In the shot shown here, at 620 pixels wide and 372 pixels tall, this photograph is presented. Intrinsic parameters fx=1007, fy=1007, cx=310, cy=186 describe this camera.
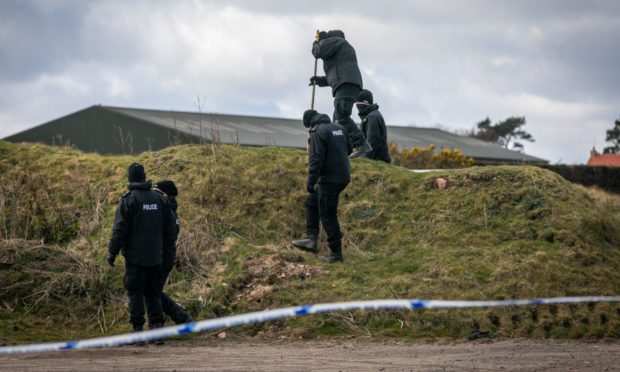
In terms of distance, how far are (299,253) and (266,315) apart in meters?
2.87

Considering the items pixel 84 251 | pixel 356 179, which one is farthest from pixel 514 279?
pixel 84 251

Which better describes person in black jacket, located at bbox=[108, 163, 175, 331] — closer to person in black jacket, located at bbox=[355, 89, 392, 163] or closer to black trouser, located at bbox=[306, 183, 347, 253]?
black trouser, located at bbox=[306, 183, 347, 253]

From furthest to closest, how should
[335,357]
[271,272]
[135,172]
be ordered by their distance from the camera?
[271,272], [135,172], [335,357]

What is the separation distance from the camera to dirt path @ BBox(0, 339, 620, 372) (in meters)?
9.83

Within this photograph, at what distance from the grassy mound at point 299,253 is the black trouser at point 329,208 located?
1.43 feet

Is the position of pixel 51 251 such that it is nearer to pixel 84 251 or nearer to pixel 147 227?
pixel 84 251

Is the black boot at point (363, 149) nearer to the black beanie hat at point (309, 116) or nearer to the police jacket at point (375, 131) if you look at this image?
the police jacket at point (375, 131)

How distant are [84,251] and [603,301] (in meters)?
7.63

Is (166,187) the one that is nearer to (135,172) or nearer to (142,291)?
(135,172)

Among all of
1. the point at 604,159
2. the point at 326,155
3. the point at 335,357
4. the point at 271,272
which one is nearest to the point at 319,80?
the point at 326,155

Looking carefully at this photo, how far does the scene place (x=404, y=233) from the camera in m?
16.0

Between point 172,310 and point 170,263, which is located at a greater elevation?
point 170,263

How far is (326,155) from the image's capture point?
14180 millimetres

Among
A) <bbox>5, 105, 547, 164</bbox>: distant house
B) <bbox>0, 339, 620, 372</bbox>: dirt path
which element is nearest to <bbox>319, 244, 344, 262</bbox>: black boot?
<bbox>0, 339, 620, 372</bbox>: dirt path
